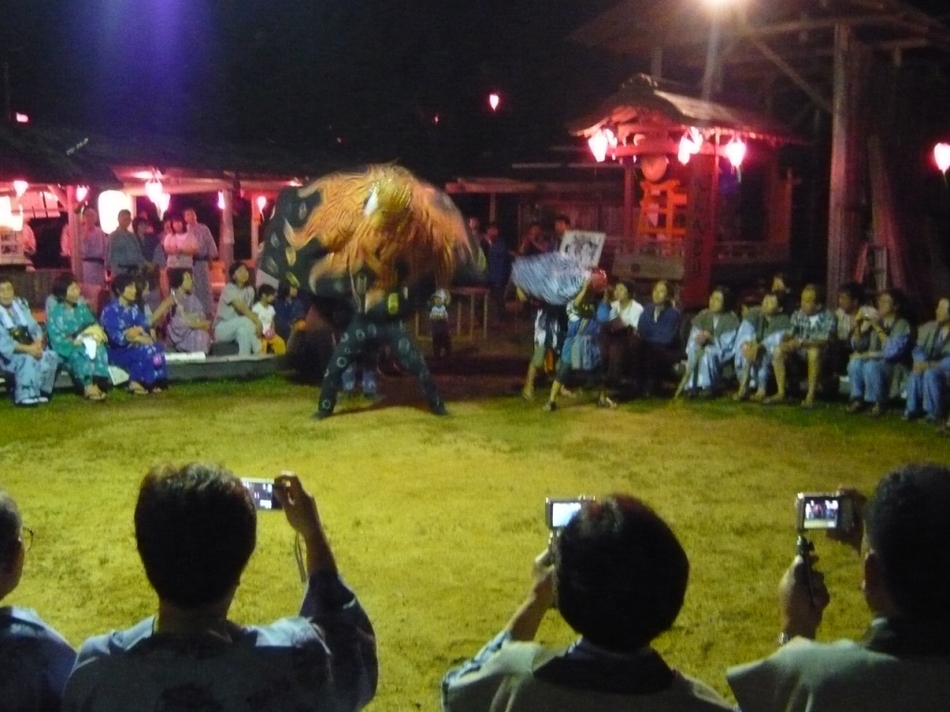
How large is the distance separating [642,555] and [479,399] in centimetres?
979

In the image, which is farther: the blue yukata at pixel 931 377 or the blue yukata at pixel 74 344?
the blue yukata at pixel 74 344

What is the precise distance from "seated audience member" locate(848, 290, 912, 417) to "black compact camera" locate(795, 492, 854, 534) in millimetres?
8626

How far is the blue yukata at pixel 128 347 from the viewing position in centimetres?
1212

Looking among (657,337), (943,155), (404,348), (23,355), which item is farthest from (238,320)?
(943,155)

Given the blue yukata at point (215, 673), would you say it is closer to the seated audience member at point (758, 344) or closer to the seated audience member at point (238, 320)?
the seated audience member at point (758, 344)

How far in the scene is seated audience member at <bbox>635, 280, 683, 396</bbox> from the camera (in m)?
12.3

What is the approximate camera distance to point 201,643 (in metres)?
2.15

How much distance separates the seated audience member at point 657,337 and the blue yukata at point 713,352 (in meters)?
0.30

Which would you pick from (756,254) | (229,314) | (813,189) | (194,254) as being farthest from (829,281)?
(194,254)

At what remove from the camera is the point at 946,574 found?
2109mm

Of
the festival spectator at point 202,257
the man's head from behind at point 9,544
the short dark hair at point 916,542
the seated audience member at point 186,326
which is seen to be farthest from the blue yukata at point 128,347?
the short dark hair at point 916,542

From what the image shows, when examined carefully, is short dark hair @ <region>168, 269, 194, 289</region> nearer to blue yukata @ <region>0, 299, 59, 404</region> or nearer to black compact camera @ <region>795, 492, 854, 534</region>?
blue yukata @ <region>0, 299, 59, 404</region>

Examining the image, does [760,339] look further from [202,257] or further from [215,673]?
[215,673]

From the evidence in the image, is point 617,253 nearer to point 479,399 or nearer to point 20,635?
point 479,399
